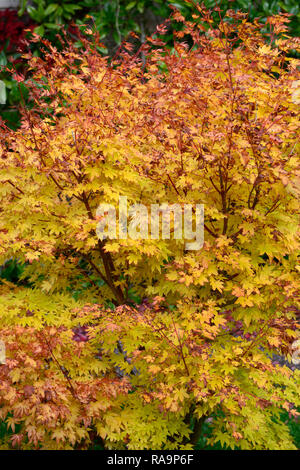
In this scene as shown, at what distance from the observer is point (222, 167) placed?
3.03 metres

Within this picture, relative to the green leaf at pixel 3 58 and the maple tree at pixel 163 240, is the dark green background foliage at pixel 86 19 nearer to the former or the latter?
the green leaf at pixel 3 58

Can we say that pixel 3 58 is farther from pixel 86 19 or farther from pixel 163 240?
pixel 163 240

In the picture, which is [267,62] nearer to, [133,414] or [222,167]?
[222,167]

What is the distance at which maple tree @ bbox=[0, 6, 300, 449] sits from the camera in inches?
116

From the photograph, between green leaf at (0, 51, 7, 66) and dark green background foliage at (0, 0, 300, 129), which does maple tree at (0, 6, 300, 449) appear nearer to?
dark green background foliage at (0, 0, 300, 129)

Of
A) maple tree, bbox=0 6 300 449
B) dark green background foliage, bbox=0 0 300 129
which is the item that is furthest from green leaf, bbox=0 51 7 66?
maple tree, bbox=0 6 300 449

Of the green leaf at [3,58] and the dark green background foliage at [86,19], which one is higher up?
the dark green background foliage at [86,19]

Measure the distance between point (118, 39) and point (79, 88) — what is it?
4.55 meters

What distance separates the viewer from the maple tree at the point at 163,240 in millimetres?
2941

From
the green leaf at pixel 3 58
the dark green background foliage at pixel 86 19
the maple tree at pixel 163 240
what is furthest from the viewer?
the green leaf at pixel 3 58

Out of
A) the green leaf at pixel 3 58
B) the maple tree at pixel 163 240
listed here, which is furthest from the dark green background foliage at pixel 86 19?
the maple tree at pixel 163 240

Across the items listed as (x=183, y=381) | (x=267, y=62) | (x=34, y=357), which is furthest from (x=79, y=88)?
(x=183, y=381)

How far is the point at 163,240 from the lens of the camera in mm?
3195

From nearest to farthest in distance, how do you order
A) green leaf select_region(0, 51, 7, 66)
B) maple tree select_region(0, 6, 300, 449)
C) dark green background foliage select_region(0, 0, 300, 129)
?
maple tree select_region(0, 6, 300, 449) < dark green background foliage select_region(0, 0, 300, 129) < green leaf select_region(0, 51, 7, 66)
